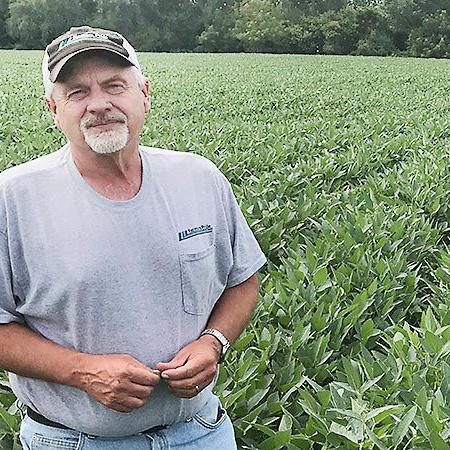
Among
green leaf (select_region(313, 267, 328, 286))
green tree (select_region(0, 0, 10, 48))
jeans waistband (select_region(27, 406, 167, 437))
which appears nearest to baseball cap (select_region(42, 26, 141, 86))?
jeans waistband (select_region(27, 406, 167, 437))

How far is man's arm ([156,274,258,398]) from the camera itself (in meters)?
1.94

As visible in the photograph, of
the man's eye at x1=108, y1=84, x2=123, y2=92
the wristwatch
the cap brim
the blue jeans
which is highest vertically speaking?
the cap brim

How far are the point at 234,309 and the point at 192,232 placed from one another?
307 millimetres

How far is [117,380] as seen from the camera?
187 centimetres

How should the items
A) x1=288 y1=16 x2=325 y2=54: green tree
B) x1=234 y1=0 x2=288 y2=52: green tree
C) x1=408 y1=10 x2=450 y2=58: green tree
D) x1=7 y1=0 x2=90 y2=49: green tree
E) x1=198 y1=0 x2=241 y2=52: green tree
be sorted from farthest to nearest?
1. x1=7 y1=0 x2=90 y2=49: green tree
2. x1=198 y1=0 x2=241 y2=52: green tree
3. x1=234 y1=0 x2=288 y2=52: green tree
4. x1=288 y1=16 x2=325 y2=54: green tree
5. x1=408 y1=10 x2=450 y2=58: green tree

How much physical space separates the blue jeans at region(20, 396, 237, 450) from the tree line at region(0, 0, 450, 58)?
53.0 meters

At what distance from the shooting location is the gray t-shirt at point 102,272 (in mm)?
1915

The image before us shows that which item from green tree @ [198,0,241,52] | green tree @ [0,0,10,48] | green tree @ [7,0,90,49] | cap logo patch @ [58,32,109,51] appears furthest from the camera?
green tree @ [0,0,10,48]

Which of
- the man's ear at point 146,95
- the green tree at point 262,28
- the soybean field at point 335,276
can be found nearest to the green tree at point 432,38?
the green tree at point 262,28

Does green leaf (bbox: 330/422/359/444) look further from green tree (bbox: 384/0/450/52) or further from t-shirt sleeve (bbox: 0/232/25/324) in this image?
green tree (bbox: 384/0/450/52)

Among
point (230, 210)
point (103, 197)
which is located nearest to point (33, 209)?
point (103, 197)

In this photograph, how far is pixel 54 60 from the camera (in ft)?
6.48

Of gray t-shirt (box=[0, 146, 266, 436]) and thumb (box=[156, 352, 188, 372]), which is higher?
gray t-shirt (box=[0, 146, 266, 436])

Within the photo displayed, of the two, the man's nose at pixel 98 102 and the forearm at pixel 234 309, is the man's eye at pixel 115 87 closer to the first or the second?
the man's nose at pixel 98 102
